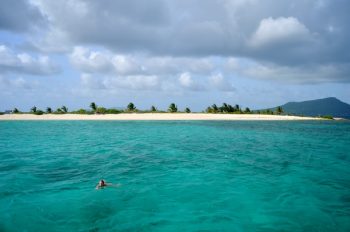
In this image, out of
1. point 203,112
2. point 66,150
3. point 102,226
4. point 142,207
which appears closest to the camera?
point 102,226

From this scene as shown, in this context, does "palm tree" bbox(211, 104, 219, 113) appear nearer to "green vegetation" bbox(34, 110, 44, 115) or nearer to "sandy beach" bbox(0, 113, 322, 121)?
"sandy beach" bbox(0, 113, 322, 121)

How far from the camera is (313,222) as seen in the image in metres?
11.5

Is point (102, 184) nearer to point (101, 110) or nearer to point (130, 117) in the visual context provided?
point (130, 117)

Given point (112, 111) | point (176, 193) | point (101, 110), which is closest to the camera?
point (176, 193)

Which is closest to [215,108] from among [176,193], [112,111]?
[112,111]

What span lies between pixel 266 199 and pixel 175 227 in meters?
5.80

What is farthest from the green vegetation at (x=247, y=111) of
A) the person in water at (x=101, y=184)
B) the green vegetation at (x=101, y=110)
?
the person in water at (x=101, y=184)

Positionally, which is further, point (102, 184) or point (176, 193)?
point (102, 184)

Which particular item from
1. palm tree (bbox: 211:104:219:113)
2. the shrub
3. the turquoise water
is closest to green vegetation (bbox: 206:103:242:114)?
palm tree (bbox: 211:104:219:113)

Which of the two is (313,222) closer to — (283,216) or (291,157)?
(283,216)

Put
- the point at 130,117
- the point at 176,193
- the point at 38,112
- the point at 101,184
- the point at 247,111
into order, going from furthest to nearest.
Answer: the point at 247,111, the point at 38,112, the point at 130,117, the point at 101,184, the point at 176,193

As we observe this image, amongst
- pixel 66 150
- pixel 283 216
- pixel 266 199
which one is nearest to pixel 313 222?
pixel 283 216

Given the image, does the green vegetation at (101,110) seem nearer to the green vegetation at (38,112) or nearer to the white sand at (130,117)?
the white sand at (130,117)

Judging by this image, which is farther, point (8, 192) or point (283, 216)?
point (8, 192)
